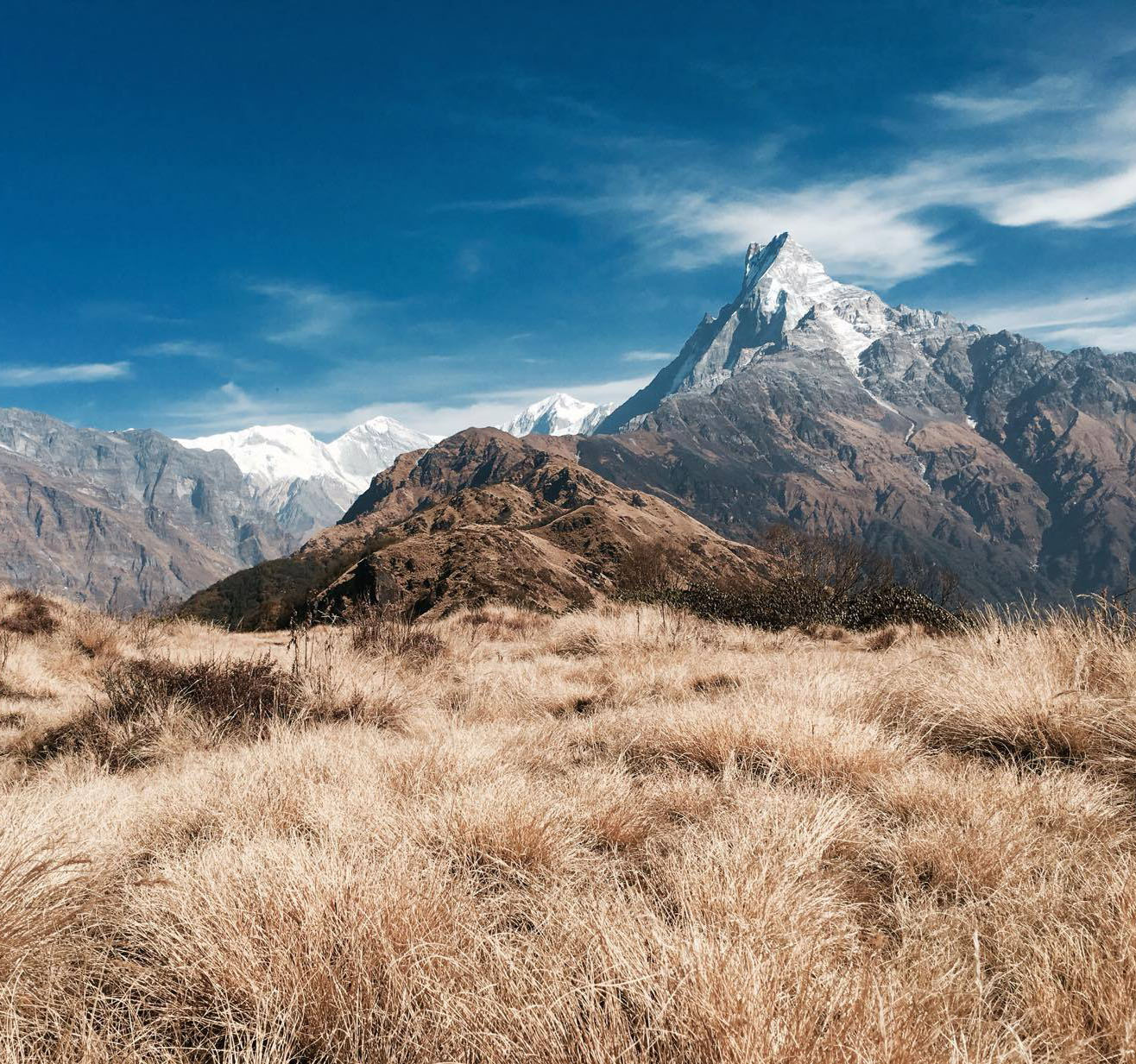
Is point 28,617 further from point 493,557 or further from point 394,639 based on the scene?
point 493,557

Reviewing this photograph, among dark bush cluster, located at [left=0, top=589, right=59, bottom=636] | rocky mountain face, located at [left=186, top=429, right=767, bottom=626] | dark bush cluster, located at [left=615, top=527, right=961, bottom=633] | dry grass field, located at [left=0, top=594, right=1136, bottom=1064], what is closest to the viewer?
dry grass field, located at [left=0, top=594, right=1136, bottom=1064]

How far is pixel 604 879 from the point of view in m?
2.38

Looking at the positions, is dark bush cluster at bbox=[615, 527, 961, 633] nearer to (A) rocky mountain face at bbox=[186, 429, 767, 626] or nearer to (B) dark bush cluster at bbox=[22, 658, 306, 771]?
(A) rocky mountain face at bbox=[186, 429, 767, 626]

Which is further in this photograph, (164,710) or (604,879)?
(164,710)

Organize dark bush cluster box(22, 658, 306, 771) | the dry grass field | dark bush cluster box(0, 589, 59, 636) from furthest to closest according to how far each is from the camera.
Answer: dark bush cluster box(0, 589, 59, 636) → dark bush cluster box(22, 658, 306, 771) → the dry grass field

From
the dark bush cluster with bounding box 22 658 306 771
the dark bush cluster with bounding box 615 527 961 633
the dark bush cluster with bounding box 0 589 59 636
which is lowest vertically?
the dark bush cluster with bounding box 615 527 961 633

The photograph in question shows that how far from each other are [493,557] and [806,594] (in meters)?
28.2

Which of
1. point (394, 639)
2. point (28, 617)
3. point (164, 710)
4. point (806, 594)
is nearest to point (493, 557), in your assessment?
A: point (806, 594)

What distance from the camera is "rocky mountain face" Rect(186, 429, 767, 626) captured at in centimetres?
3194

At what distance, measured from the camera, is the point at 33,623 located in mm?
10430

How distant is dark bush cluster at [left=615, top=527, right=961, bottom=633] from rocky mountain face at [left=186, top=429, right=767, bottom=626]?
2287 mm

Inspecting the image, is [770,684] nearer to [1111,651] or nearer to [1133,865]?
[1111,651]

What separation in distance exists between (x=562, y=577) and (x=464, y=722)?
124 feet

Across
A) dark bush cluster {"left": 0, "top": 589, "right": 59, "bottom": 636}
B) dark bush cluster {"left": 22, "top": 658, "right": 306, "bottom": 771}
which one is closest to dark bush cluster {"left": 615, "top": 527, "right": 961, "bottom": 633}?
dark bush cluster {"left": 22, "top": 658, "right": 306, "bottom": 771}
